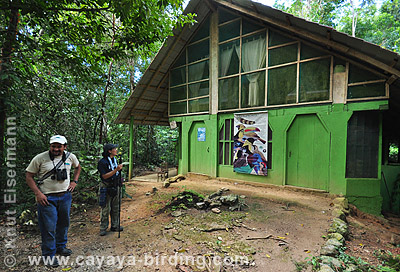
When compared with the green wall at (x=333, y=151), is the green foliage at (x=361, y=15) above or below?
above

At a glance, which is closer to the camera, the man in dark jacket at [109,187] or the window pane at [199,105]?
the man in dark jacket at [109,187]

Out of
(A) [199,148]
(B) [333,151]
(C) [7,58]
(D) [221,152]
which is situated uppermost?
(C) [7,58]

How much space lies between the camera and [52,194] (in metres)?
2.94

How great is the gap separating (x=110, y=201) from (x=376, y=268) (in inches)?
186

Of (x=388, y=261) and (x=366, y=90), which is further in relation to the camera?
(x=366, y=90)

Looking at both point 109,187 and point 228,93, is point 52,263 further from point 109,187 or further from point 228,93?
point 228,93

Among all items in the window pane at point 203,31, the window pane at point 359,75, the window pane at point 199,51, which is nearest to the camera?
the window pane at point 359,75

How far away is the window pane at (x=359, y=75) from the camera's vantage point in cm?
504

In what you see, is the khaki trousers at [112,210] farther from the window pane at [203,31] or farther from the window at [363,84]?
the window pane at [203,31]

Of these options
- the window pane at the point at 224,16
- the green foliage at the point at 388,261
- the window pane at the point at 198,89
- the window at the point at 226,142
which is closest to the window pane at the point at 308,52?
the window pane at the point at 224,16

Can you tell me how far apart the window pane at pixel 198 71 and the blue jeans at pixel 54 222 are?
692cm

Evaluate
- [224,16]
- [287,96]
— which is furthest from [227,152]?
[224,16]

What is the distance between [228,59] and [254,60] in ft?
3.77

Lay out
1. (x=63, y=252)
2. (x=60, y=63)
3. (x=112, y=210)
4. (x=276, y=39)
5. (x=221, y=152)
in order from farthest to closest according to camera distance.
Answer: (x=221, y=152) < (x=276, y=39) < (x=60, y=63) < (x=112, y=210) < (x=63, y=252)
